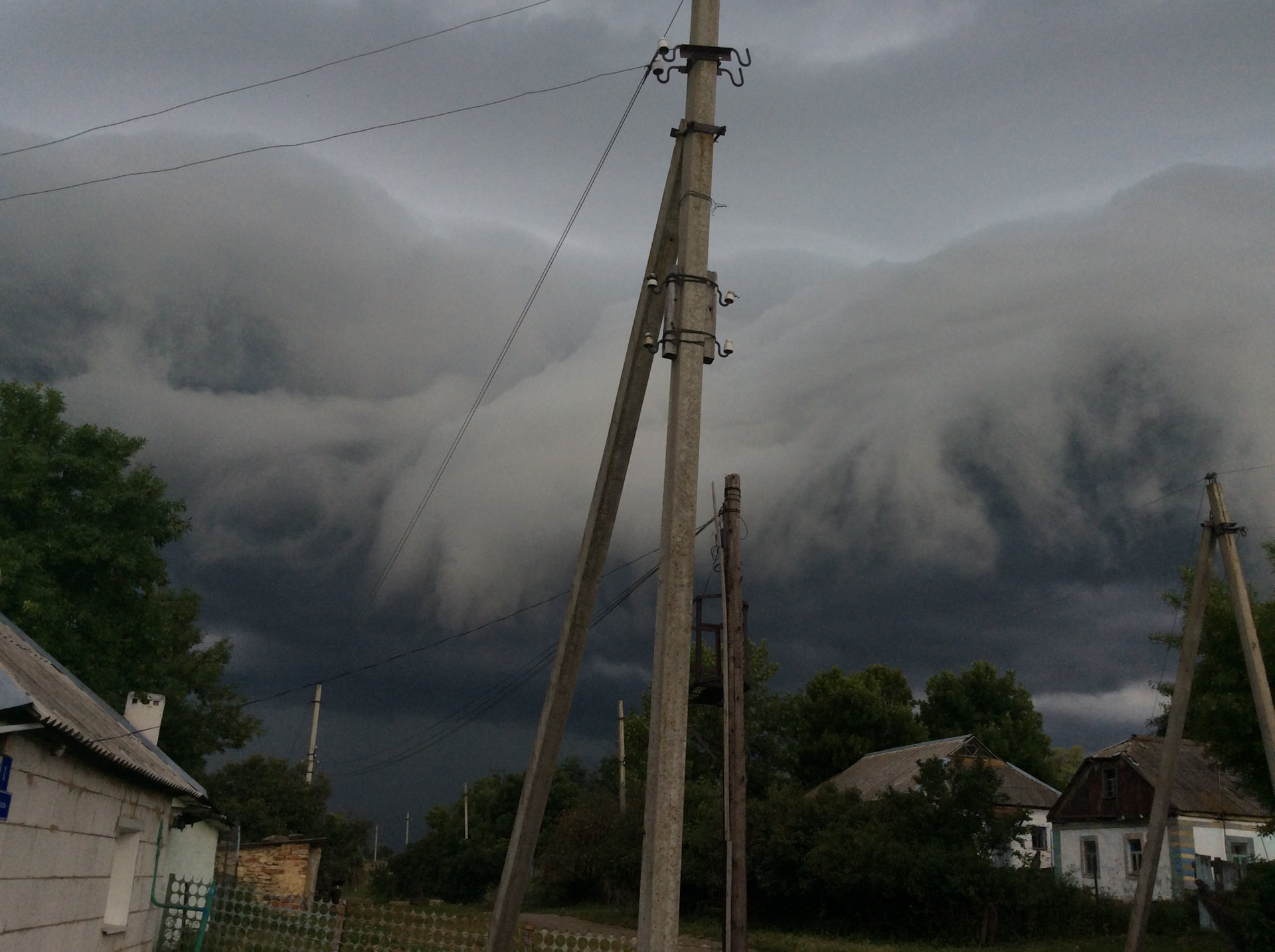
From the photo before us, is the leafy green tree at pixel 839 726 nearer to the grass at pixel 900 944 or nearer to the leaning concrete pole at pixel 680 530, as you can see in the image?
the grass at pixel 900 944

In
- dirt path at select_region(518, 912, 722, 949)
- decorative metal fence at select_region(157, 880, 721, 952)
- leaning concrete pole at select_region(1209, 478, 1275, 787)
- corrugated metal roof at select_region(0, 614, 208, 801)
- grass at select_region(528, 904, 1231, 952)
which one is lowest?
dirt path at select_region(518, 912, 722, 949)

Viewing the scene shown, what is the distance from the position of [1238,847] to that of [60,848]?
3267 cm

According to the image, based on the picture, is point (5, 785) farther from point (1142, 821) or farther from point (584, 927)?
point (1142, 821)

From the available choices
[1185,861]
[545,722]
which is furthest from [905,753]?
[545,722]

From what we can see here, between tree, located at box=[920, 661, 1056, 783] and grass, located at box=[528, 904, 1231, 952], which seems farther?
tree, located at box=[920, 661, 1056, 783]

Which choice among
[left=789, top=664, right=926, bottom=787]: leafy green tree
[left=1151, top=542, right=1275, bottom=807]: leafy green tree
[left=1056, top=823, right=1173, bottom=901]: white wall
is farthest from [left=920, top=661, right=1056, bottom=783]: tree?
[left=1151, top=542, right=1275, bottom=807]: leafy green tree

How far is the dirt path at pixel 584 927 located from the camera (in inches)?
1012

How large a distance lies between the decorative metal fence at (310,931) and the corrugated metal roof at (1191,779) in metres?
22.3

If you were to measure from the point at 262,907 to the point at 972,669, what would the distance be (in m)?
52.7

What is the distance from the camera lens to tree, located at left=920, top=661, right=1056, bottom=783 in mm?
60469

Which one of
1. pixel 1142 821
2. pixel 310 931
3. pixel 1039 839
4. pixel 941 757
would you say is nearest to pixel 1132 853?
pixel 1142 821

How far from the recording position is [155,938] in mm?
17031

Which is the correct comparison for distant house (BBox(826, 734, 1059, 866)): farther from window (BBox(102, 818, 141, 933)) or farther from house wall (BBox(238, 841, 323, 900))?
window (BBox(102, 818, 141, 933))

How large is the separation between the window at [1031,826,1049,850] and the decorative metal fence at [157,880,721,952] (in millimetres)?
25031
